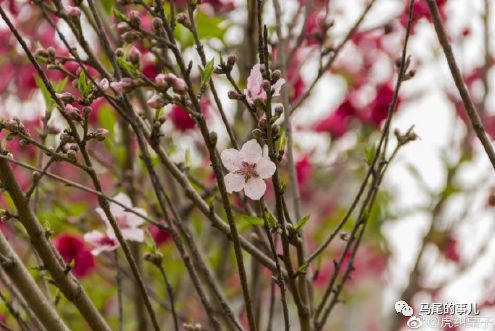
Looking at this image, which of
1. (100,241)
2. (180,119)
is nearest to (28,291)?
(100,241)

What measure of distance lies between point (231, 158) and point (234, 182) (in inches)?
1.6

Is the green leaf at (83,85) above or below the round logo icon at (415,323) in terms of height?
below

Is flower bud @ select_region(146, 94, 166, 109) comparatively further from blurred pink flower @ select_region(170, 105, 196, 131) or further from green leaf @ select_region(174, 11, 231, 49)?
blurred pink flower @ select_region(170, 105, 196, 131)

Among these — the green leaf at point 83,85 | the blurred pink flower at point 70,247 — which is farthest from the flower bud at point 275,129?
the blurred pink flower at point 70,247

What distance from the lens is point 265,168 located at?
1.07 meters

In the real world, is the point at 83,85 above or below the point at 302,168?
below

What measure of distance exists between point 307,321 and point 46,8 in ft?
2.47

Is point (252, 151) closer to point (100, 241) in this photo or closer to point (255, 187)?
point (255, 187)

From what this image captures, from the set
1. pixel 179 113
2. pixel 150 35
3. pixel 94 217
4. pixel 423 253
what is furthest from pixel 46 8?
pixel 423 253

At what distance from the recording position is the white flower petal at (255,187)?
1.12m

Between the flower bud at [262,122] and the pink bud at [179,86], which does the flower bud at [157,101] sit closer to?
the pink bud at [179,86]

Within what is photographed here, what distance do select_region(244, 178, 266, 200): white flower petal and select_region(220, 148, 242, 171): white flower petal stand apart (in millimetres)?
41

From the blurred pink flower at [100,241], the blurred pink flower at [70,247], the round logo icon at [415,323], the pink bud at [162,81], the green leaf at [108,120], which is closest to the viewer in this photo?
the pink bud at [162,81]

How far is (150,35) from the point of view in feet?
3.39
